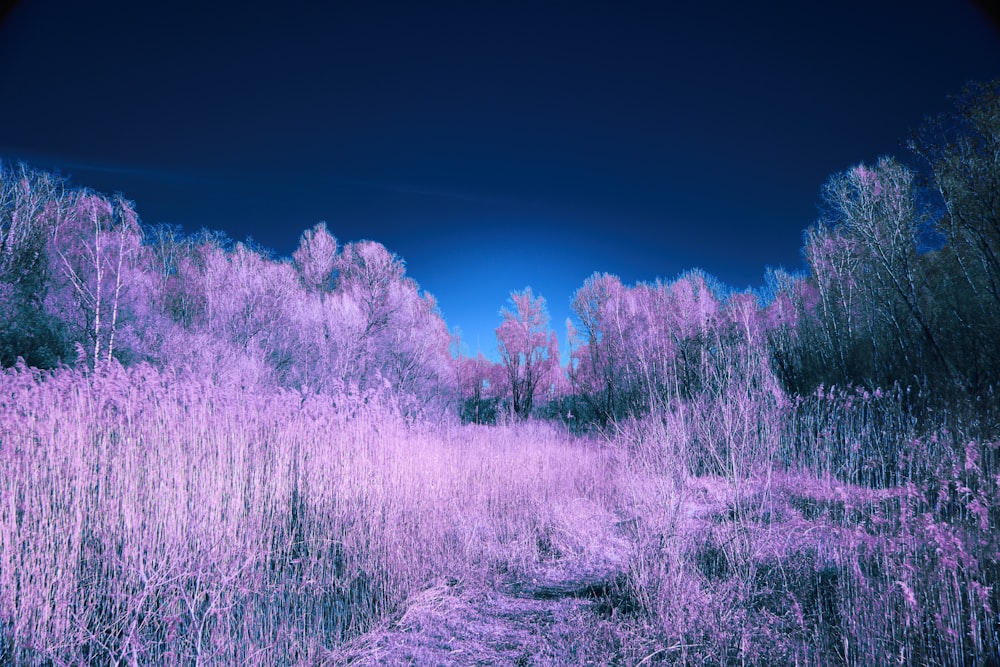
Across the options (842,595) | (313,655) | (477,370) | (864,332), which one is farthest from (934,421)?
(477,370)

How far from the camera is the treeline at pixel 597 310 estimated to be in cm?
A: 835

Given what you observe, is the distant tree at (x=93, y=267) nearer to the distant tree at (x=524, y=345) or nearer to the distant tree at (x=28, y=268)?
the distant tree at (x=28, y=268)

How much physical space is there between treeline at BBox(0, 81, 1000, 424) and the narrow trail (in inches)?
131

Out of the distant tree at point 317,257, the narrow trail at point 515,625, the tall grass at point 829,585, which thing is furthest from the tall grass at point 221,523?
the distant tree at point 317,257

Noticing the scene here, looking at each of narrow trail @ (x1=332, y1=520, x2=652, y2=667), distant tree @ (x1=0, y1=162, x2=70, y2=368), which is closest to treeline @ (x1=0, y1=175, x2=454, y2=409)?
distant tree @ (x1=0, y1=162, x2=70, y2=368)

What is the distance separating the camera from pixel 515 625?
144 inches

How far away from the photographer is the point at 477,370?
1768 inches

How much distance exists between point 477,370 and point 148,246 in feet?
94.8

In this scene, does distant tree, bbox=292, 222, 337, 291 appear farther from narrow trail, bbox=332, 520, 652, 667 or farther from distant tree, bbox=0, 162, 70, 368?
A: narrow trail, bbox=332, 520, 652, 667

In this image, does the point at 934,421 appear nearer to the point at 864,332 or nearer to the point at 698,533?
the point at 698,533

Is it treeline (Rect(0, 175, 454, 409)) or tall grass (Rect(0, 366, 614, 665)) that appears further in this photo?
treeline (Rect(0, 175, 454, 409))

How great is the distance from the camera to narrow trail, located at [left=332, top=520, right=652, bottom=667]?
3127 mm

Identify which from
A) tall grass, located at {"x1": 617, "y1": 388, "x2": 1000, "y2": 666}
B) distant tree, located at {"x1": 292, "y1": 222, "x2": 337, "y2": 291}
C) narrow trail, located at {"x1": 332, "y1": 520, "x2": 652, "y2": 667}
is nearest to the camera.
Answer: tall grass, located at {"x1": 617, "y1": 388, "x2": 1000, "y2": 666}

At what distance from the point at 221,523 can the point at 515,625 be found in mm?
3358
